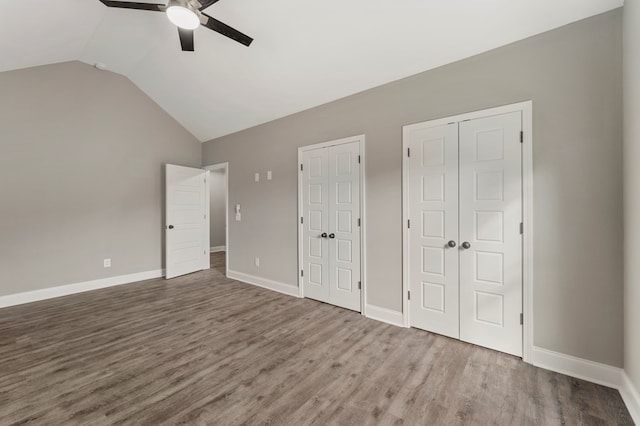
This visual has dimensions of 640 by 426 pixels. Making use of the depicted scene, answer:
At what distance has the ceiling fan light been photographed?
2.09 metres

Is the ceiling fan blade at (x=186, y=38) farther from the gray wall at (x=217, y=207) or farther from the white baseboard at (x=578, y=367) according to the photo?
the gray wall at (x=217, y=207)

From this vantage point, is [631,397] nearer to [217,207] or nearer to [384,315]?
[384,315]

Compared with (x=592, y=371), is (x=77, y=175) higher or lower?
higher

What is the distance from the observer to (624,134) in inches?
74.2

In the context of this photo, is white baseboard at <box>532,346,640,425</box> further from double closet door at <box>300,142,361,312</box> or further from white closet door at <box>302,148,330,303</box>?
white closet door at <box>302,148,330,303</box>

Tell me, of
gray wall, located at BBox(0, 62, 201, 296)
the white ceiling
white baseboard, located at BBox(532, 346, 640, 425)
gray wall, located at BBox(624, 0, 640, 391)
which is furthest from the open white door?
gray wall, located at BBox(624, 0, 640, 391)

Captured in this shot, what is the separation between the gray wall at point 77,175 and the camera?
3695 millimetres

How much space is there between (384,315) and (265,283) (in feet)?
7.11

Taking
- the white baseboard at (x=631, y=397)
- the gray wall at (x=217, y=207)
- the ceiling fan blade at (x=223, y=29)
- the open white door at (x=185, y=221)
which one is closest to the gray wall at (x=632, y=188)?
the white baseboard at (x=631, y=397)

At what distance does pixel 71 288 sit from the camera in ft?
13.6

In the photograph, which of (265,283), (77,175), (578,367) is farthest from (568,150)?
(77,175)

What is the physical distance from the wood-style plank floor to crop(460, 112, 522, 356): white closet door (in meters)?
0.24

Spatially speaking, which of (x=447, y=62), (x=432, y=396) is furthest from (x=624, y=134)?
(x=432, y=396)

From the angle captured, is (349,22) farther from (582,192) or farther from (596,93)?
(582,192)
